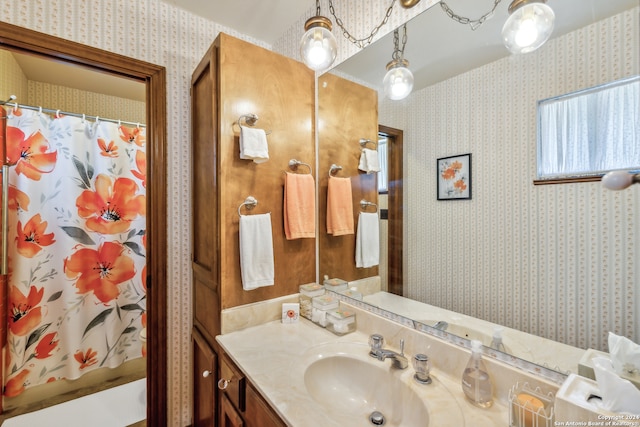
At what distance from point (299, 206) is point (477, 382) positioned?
965 millimetres

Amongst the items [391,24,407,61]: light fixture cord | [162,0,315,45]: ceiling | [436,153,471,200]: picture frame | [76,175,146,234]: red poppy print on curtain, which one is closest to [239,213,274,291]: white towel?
[436,153,471,200]: picture frame

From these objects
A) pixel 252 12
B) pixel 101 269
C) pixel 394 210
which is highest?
pixel 252 12

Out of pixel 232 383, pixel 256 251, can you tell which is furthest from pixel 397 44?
pixel 232 383

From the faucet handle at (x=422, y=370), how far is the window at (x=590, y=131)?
0.65 metres

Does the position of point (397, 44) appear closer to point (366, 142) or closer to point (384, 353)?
point (366, 142)

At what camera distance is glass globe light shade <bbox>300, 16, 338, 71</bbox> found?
115cm

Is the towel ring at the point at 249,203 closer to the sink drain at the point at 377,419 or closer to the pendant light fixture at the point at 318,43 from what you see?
the pendant light fixture at the point at 318,43

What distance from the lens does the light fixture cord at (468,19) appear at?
0.88m

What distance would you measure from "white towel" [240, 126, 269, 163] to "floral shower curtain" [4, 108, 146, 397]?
1544mm

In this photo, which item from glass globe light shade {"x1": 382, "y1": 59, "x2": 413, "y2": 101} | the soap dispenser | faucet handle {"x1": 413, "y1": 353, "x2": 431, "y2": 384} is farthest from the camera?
glass globe light shade {"x1": 382, "y1": 59, "x2": 413, "y2": 101}

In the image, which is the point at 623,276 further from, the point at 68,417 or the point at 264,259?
the point at 68,417

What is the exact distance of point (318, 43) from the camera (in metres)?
1.16

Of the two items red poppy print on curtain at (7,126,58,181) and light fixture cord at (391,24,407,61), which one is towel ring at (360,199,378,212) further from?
red poppy print on curtain at (7,126,58,181)

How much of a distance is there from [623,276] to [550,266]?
5.4 inches
